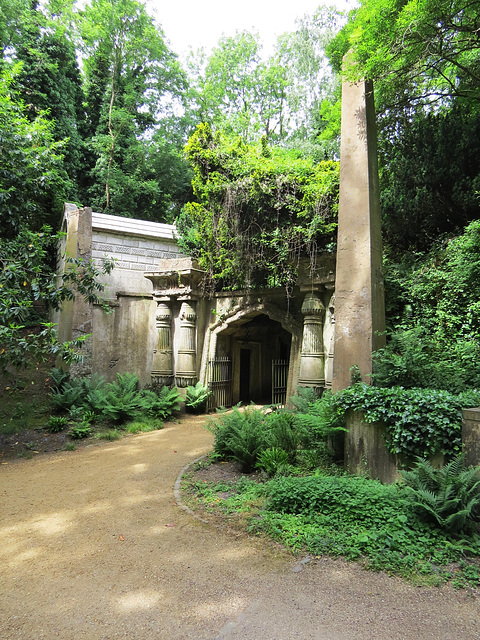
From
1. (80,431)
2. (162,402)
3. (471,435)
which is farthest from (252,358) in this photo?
(471,435)

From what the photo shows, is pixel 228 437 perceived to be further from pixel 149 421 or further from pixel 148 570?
pixel 149 421

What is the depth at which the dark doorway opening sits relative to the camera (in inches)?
526

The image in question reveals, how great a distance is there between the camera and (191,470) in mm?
6059

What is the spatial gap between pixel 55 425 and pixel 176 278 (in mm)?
4997

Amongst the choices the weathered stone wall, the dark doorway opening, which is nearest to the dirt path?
the weathered stone wall

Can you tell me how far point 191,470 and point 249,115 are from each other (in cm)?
2016

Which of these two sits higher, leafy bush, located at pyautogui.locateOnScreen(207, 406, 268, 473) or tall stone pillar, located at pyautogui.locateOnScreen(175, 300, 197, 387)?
tall stone pillar, located at pyautogui.locateOnScreen(175, 300, 197, 387)

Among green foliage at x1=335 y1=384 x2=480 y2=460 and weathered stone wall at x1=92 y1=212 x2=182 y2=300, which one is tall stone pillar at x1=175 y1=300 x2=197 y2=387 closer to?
weathered stone wall at x1=92 y1=212 x2=182 y2=300

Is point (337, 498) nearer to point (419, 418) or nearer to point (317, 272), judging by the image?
point (419, 418)

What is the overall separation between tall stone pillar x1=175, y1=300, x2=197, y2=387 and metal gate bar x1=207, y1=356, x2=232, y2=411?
21.9 inches

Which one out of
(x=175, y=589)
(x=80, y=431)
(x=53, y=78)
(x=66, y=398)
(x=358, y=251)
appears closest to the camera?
(x=175, y=589)

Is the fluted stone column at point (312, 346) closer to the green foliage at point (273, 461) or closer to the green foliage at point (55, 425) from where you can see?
A: the green foliage at point (273, 461)

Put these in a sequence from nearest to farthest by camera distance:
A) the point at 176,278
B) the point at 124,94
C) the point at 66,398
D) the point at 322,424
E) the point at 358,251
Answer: the point at 322,424 < the point at 358,251 < the point at 66,398 < the point at 176,278 < the point at 124,94

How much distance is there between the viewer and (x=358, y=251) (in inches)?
235
